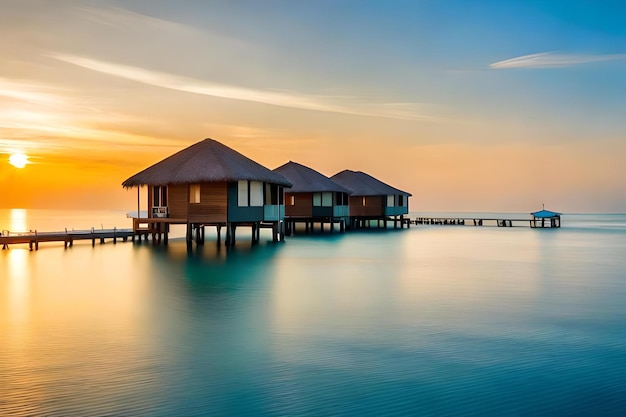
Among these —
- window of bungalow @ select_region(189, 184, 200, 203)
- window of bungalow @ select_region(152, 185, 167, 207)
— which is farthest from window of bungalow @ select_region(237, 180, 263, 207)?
window of bungalow @ select_region(152, 185, 167, 207)

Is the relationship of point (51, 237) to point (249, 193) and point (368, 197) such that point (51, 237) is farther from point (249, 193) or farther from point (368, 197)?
point (368, 197)

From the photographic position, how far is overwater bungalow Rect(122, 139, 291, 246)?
2683cm

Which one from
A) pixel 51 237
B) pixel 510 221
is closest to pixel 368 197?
pixel 510 221

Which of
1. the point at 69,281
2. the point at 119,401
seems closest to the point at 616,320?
the point at 119,401

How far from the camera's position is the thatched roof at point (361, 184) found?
48.3 meters

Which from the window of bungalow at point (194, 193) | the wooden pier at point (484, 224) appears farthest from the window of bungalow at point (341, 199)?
the wooden pier at point (484, 224)

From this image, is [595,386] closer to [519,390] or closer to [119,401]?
[519,390]

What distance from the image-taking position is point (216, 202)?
27.0 meters

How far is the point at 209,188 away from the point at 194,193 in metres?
1.00

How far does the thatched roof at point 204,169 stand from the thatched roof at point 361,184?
18.1 metres

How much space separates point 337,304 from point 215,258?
1130 centimetres

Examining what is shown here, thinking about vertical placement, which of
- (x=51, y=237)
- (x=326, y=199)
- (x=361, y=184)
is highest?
(x=361, y=184)

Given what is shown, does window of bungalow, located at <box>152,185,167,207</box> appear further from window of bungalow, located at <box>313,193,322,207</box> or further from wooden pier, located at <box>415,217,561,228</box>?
wooden pier, located at <box>415,217,561,228</box>

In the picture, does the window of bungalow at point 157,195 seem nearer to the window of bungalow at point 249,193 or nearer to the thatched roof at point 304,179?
the window of bungalow at point 249,193
